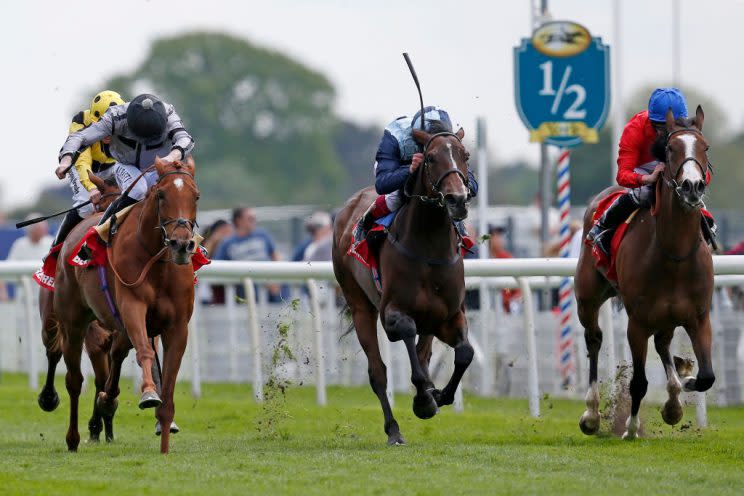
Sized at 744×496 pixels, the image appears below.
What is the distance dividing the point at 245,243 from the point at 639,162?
7.45 metres

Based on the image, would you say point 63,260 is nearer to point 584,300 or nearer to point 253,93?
point 584,300

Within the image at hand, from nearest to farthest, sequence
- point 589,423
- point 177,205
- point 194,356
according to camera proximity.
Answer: point 177,205 < point 589,423 < point 194,356

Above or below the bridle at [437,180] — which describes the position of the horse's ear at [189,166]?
above

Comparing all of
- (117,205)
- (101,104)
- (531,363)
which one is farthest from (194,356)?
(117,205)

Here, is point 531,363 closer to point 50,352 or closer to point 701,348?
point 701,348

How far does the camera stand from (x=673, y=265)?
9.09m

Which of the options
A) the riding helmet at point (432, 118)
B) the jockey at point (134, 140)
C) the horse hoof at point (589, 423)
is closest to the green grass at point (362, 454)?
the horse hoof at point (589, 423)

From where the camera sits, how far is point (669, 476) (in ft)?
25.5

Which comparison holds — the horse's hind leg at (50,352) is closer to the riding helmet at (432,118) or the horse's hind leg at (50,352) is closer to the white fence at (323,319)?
the white fence at (323,319)

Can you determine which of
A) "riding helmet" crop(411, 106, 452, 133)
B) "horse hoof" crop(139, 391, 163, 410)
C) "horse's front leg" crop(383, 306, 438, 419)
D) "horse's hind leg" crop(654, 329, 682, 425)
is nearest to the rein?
"horse hoof" crop(139, 391, 163, 410)

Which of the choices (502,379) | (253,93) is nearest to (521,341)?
(502,379)

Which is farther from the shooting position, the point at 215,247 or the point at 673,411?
the point at 215,247

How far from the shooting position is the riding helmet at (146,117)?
9.84 meters

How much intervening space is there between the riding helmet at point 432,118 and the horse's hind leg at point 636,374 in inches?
62.2
